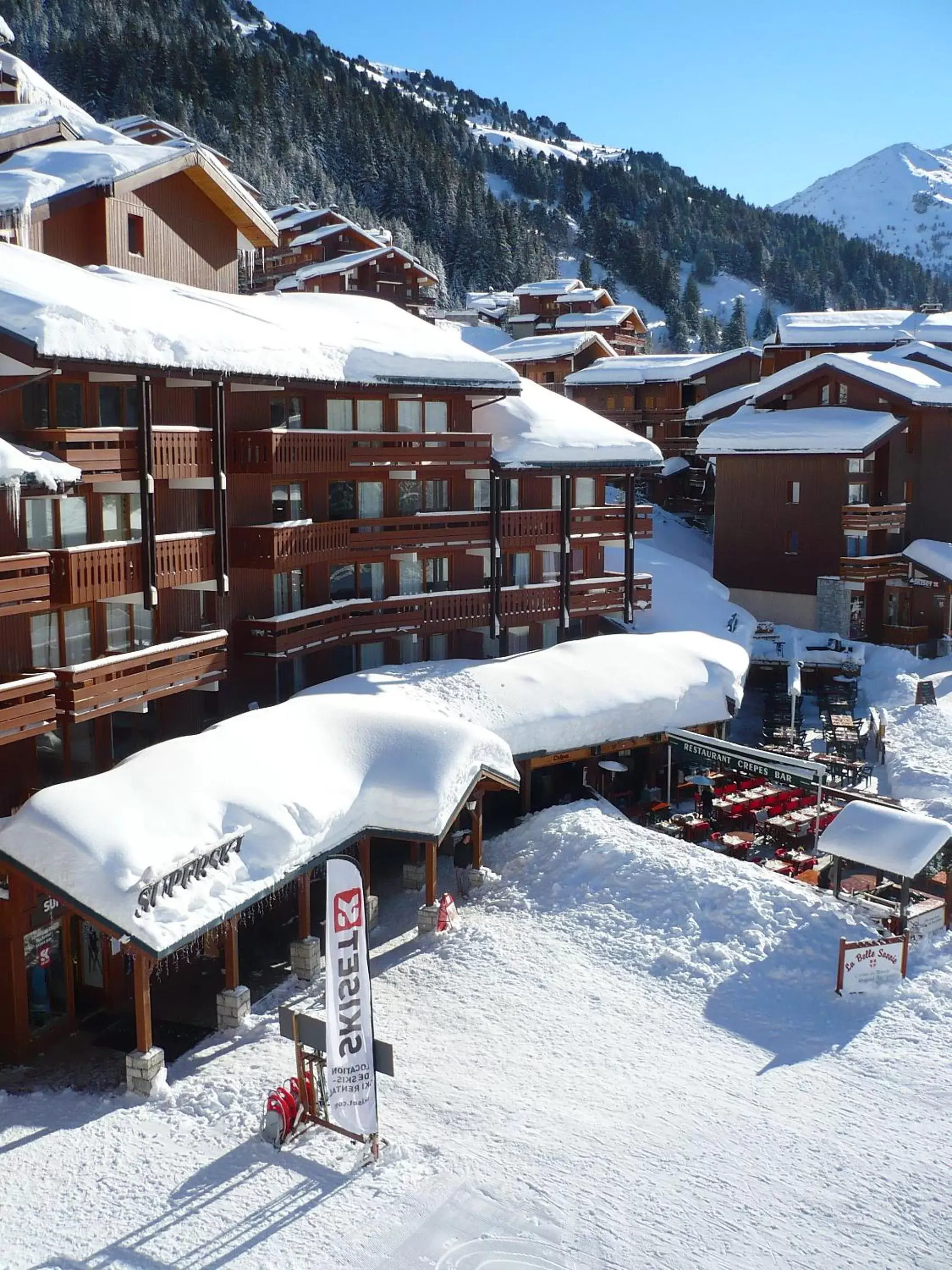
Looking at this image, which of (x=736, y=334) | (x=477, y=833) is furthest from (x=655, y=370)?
(x=736, y=334)

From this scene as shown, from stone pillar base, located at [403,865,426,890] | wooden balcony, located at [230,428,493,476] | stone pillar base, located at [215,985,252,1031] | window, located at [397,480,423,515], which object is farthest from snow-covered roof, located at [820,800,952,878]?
window, located at [397,480,423,515]

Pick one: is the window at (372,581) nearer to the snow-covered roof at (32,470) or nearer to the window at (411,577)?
the window at (411,577)

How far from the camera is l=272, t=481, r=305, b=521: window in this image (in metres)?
27.4

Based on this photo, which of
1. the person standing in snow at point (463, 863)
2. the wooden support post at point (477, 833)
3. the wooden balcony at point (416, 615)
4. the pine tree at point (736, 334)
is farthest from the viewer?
the pine tree at point (736, 334)

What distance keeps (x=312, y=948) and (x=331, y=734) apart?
3.93 m

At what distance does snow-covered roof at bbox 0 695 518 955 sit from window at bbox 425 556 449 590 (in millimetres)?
7532

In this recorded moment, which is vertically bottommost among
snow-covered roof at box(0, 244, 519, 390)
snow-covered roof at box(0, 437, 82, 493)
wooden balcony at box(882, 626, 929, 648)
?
wooden balcony at box(882, 626, 929, 648)

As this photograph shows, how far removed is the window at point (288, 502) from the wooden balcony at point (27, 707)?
905 cm

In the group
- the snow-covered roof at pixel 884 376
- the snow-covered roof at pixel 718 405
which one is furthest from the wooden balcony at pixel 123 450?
the snow-covered roof at pixel 718 405

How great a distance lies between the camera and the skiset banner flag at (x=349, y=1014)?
→ 1505 centimetres

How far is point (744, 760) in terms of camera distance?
27.5 metres

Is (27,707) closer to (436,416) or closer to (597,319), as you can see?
(436,416)

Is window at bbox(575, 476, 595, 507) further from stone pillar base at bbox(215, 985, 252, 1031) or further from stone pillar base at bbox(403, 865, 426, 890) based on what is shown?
stone pillar base at bbox(215, 985, 252, 1031)

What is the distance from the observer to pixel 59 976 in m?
19.8
